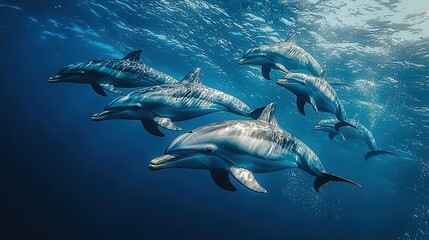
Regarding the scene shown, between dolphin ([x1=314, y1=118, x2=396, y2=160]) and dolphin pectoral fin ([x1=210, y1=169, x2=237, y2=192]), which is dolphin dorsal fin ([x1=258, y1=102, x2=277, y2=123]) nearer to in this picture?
dolphin pectoral fin ([x1=210, y1=169, x2=237, y2=192])

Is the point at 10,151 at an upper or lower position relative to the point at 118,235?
lower

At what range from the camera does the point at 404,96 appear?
1778 centimetres

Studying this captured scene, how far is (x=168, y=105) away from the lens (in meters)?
6.03

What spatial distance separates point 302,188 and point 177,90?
107141mm

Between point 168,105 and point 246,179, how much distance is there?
2.81 meters

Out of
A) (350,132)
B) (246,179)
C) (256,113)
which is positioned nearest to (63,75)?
(256,113)

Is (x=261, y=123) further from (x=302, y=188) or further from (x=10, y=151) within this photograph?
(x=302, y=188)

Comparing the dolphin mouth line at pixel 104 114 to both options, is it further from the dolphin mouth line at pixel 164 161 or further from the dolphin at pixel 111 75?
the dolphin mouth line at pixel 164 161

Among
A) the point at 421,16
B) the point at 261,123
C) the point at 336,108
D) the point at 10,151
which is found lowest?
the point at 10,151

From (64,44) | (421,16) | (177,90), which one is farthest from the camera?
(64,44)

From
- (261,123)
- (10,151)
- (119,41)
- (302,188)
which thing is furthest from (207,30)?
(302,188)

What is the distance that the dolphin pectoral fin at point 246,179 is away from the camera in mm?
3754

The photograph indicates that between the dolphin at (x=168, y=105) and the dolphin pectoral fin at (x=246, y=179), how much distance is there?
68.5 inches

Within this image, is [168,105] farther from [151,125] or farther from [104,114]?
[104,114]
